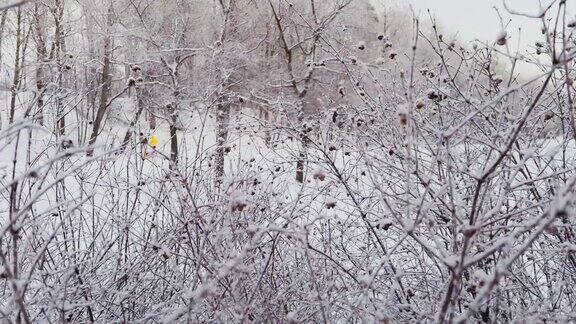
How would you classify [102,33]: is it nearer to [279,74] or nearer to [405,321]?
[279,74]

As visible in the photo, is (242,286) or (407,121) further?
(242,286)

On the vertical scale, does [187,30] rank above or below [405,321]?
above

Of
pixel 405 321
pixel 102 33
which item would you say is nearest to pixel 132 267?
pixel 405 321

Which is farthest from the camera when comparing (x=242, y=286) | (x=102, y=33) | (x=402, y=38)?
(x=402, y=38)

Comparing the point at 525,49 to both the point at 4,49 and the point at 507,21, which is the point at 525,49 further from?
the point at 4,49

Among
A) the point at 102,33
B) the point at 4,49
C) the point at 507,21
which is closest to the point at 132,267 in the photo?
the point at 507,21

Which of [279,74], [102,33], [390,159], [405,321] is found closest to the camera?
[405,321]

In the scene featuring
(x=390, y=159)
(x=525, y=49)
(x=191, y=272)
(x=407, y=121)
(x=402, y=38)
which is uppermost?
(x=402, y=38)

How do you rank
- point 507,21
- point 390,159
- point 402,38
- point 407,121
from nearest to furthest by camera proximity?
point 407,121 → point 390,159 → point 507,21 → point 402,38

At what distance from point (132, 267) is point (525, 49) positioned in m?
2.87

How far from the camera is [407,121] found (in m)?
1.29

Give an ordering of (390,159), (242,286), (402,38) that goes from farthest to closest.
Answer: (402,38)
(390,159)
(242,286)

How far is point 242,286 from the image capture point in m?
1.87

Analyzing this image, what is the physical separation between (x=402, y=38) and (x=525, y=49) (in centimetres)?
2334
